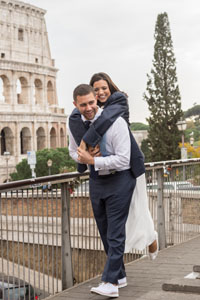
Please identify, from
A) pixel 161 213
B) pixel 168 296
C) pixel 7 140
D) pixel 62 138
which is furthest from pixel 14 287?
pixel 62 138

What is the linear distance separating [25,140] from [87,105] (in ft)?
255

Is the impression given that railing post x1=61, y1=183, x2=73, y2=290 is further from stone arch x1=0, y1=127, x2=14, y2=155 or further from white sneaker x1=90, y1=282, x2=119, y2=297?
stone arch x1=0, y1=127, x2=14, y2=155

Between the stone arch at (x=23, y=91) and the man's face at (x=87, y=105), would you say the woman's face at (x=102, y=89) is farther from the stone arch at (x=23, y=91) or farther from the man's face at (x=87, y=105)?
the stone arch at (x=23, y=91)

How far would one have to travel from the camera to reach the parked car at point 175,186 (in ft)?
25.5

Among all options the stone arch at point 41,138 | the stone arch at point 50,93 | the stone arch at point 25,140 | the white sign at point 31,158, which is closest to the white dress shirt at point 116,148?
the white sign at point 31,158

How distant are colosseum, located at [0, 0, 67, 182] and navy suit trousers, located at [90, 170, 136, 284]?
71.4 metres

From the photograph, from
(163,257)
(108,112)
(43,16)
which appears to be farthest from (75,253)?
(43,16)

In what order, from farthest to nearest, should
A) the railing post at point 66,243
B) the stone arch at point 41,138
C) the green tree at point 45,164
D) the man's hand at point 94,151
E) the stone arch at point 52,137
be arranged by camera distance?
the stone arch at point 52,137 < the stone arch at point 41,138 < the green tree at point 45,164 < the railing post at point 66,243 < the man's hand at point 94,151

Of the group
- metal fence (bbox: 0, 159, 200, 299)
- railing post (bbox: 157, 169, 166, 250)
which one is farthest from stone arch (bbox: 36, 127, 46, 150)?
metal fence (bbox: 0, 159, 200, 299)

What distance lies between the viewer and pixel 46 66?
85.6 meters

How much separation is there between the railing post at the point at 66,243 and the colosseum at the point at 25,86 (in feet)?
231

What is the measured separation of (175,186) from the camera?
8.23 metres

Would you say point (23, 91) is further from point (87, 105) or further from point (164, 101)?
point (87, 105)

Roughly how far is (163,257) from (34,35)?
79.4 metres
